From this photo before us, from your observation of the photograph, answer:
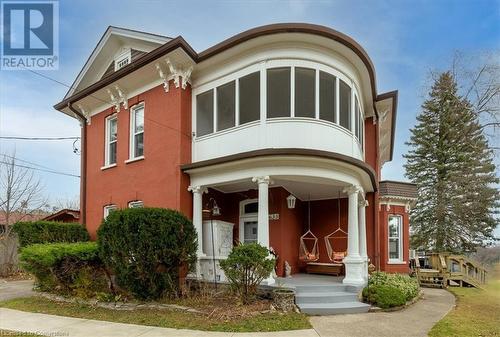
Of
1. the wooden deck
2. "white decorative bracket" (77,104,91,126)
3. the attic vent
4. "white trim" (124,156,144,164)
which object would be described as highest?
the attic vent

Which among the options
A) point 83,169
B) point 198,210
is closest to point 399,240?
point 198,210

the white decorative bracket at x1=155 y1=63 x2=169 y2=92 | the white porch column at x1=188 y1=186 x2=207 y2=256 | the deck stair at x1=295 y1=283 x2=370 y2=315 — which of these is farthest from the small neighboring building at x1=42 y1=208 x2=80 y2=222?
the deck stair at x1=295 y1=283 x2=370 y2=315

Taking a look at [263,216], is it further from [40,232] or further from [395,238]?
[395,238]

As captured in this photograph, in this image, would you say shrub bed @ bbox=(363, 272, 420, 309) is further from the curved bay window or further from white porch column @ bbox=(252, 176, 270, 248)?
the curved bay window

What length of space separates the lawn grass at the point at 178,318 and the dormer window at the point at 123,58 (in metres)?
8.79

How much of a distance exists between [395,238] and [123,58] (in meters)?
13.2

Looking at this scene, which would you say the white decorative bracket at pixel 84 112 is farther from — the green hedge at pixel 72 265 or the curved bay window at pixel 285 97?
the curved bay window at pixel 285 97

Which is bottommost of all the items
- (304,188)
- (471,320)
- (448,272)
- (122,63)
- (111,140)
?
(448,272)

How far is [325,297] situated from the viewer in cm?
886

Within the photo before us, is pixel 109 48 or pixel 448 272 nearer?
pixel 109 48

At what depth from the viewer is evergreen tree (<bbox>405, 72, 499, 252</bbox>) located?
26172mm

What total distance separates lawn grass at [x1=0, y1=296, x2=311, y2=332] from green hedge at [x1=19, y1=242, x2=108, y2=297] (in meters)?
0.80

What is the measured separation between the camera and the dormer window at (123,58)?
13977 mm

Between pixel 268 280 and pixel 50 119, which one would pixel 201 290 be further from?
pixel 50 119
